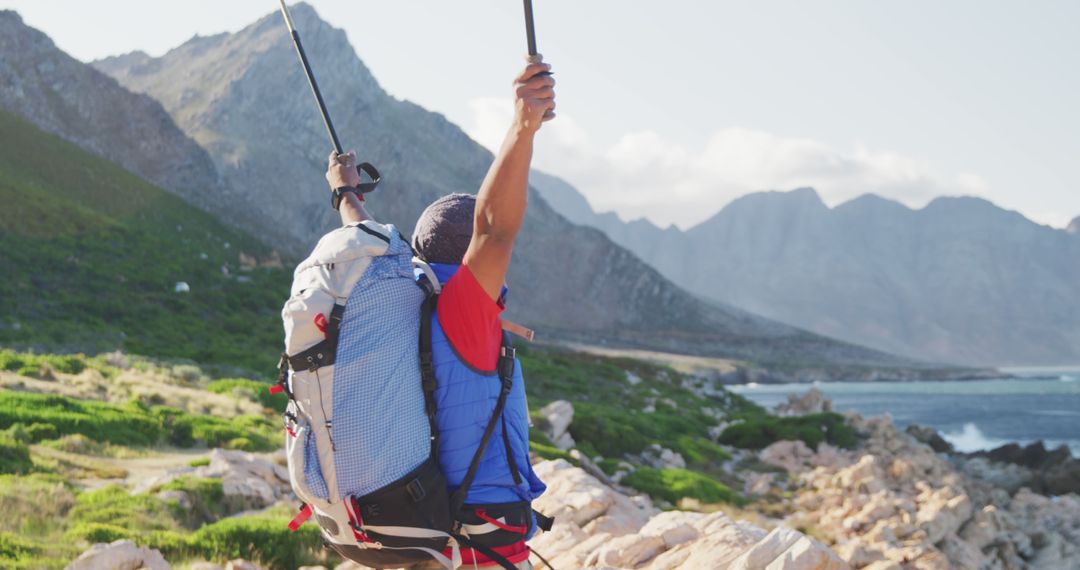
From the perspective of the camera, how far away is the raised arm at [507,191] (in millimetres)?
3389

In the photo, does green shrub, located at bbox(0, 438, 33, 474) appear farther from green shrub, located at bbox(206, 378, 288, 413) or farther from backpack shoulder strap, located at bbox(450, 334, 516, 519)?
backpack shoulder strap, located at bbox(450, 334, 516, 519)

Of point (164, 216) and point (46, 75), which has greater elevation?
point (46, 75)

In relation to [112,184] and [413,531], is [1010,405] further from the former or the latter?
[413,531]

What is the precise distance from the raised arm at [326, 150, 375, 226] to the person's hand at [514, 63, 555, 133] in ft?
5.45

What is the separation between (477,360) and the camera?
370cm

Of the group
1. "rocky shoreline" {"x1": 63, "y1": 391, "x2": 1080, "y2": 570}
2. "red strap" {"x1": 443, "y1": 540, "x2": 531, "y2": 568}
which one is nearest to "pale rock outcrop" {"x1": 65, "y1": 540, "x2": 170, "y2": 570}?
"rocky shoreline" {"x1": 63, "y1": 391, "x2": 1080, "y2": 570}

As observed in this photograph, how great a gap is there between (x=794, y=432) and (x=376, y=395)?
28089mm

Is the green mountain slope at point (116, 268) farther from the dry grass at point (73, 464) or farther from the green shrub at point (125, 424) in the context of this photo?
the dry grass at point (73, 464)

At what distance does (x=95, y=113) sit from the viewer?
300ft

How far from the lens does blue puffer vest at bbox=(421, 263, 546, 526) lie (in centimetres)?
371

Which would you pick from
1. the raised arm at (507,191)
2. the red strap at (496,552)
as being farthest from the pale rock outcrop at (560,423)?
the raised arm at (507,191)

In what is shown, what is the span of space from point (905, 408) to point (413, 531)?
253 ft

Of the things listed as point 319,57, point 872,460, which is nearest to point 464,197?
point 872,460

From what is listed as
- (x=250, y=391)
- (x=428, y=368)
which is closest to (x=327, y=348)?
(x=428, y=368)
